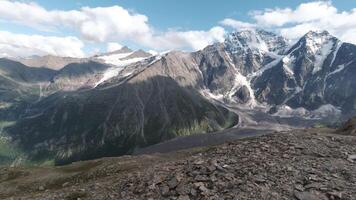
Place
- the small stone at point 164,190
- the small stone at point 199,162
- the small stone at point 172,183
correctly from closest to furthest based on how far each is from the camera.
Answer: the small stone at point 164,190 < the small stone at point 172,183 < the small stone at point 199,162

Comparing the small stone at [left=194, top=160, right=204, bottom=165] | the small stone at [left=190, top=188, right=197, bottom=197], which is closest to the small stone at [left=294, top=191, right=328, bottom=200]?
the small stone at [left=190, top=188, right=197, bottom=197]

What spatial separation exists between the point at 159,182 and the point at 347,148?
682 inches

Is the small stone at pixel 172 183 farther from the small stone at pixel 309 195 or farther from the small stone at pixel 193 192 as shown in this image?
the small stone at pixel 309 195

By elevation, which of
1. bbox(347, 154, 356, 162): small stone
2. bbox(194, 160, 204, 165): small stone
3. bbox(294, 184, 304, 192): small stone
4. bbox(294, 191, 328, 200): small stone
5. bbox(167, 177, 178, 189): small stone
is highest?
bbox(194, 160, 204, 165): small stone

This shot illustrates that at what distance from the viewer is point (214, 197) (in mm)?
→ 23531

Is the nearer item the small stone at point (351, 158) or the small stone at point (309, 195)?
the small stone at point (309, 195)

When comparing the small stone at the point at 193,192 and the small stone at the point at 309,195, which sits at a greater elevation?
the small stone at the point at 193,192

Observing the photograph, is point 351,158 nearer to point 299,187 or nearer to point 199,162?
point 299,187

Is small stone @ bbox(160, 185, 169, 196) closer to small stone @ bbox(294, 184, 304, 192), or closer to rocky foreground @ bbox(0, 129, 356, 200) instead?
rocky foreground @ bbox(0, 129, 356, 200)

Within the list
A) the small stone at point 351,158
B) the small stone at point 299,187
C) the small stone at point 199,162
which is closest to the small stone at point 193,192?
the small stone at point 199,162

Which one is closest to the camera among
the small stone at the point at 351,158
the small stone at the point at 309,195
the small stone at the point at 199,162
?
the small stone at the point at 309,195

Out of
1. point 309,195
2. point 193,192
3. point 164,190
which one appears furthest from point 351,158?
point 164,190

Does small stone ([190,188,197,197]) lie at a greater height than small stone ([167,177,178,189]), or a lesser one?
lesser

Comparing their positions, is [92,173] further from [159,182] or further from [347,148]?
[347,148]
